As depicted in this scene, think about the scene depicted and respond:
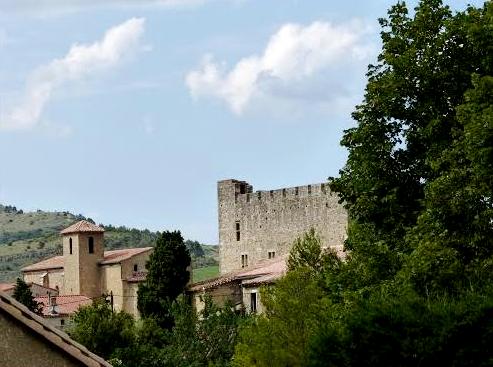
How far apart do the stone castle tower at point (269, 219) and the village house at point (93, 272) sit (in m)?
11.3

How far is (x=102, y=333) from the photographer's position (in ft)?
178

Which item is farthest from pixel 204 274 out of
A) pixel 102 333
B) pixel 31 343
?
pixel 31 343

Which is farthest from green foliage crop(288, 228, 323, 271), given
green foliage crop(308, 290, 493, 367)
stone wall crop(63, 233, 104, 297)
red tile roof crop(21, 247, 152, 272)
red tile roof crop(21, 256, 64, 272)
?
red tile roof crop(21, 256, 64, 272)

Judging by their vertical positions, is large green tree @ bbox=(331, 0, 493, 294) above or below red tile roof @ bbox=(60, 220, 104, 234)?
below

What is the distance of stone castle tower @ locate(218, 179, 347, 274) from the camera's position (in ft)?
243

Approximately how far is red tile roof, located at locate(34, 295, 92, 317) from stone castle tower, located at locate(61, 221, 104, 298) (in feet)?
8.52

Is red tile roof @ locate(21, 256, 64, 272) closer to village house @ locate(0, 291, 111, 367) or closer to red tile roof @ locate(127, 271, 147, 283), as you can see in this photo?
red tile roof @ locate(127, 271, 147, 283)

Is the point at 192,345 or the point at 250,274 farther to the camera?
the point at 250,274

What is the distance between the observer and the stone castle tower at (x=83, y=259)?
9800 cm

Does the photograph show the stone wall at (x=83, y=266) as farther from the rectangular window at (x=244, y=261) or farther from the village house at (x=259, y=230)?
the rectangular window at (x=244, y=261)

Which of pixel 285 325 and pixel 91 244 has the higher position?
pixel 91 244

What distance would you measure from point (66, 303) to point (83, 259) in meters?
7.73

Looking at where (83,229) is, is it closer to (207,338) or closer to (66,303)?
(66,303)

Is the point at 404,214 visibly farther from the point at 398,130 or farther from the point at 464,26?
the point at 464,26
